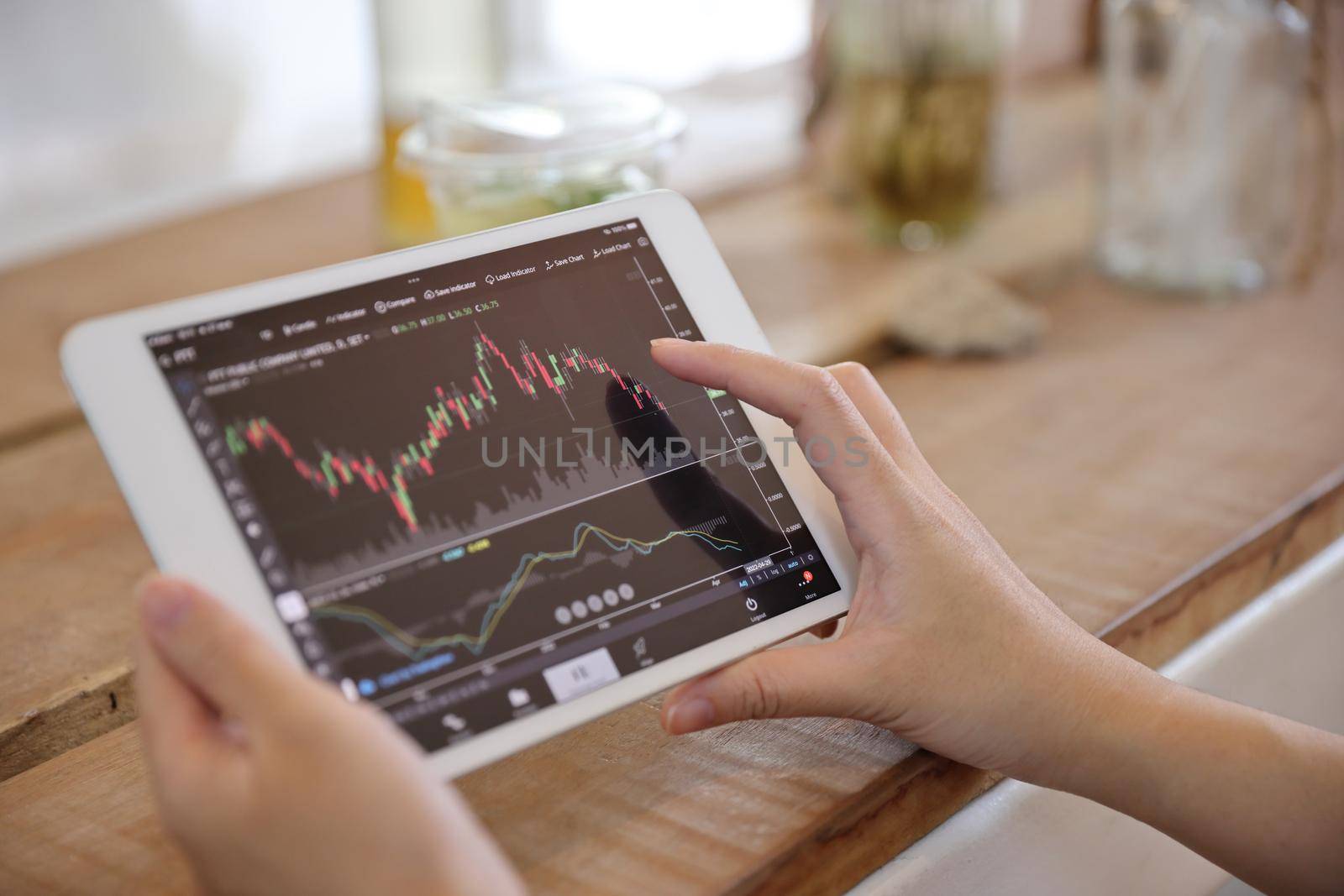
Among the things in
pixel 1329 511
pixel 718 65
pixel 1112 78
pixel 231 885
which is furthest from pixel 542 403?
pixel 718 65

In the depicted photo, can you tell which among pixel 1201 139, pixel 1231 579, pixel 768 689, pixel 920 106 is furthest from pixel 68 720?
pixel 1201 139

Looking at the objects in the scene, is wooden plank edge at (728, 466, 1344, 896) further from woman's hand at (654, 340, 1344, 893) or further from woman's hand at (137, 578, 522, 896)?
woman's hand at (137, 578, 522, 896)

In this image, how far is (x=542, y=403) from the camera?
576 millimetres

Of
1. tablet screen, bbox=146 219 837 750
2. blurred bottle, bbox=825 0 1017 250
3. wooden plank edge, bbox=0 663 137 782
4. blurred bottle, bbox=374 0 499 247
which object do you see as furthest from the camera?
blurred bottle, bbox=825 0 1017 250

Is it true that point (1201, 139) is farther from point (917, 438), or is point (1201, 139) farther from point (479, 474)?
point (479, 474)

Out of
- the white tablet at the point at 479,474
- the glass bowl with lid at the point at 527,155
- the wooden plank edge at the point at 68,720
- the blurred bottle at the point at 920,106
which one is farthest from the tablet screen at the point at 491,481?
the blurred bottle at the point at 920,106

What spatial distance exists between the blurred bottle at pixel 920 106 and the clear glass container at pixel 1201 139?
12 cm

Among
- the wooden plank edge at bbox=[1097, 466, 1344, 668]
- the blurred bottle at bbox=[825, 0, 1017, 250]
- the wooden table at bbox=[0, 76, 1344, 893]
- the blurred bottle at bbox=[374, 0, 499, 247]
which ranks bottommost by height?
the wooden plank edge at bbox=[1097, 466, 1344, 668]

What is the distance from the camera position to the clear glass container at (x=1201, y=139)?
112 centimetres

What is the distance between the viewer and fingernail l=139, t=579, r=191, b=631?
1.45 ft

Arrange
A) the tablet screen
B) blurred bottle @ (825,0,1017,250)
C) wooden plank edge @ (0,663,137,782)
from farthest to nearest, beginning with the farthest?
→ blurred bottle @ (825,0,1017,250), wooden plank edge @ (0,663,137,782), the tablet screen

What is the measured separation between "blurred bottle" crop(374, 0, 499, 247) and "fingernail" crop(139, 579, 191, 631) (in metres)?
0.66

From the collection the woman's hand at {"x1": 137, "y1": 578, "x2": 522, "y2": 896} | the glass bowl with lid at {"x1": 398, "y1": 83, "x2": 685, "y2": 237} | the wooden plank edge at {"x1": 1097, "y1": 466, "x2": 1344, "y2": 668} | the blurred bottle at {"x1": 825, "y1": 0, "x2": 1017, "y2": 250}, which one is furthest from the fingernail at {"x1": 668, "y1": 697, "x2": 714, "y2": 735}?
the blurred bottle at {"x1": 825, "y1": 0, "x2": 1017, "y2": 250}

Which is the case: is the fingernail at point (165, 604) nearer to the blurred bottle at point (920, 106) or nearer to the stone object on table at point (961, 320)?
the stone object on table at point (961, 320)
